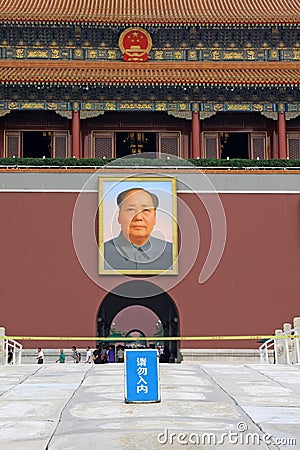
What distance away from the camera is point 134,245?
858 inches

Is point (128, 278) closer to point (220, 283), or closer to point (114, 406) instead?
point (220, 283)

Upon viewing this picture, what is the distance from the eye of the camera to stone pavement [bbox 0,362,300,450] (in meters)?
6.12

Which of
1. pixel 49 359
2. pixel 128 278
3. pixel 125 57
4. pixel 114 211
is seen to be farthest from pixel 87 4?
pixel 49 359

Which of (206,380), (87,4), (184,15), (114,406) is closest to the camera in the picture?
(114,406)

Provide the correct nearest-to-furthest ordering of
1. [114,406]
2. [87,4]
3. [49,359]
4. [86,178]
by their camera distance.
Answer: [114,406]
[49,359]
[86,178]
[87,4]

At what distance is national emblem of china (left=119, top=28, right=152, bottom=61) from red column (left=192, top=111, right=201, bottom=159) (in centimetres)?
334

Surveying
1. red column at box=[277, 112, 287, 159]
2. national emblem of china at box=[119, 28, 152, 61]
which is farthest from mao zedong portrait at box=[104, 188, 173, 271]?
national emblem of china at box=[119, 28, 152, 61]

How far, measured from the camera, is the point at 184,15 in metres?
27.0

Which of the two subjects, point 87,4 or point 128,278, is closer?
point 128,278

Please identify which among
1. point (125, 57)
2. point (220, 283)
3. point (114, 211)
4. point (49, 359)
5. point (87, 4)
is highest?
point (87, 4)

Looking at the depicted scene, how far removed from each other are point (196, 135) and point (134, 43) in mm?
4575

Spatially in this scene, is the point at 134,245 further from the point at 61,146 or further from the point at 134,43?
the point at 134,43

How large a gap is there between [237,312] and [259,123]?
8358 mm

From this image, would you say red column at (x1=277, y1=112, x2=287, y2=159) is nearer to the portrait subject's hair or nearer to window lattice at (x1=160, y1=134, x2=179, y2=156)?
window lattice at (x1=160, y1=134, x2=179, y2=156)
